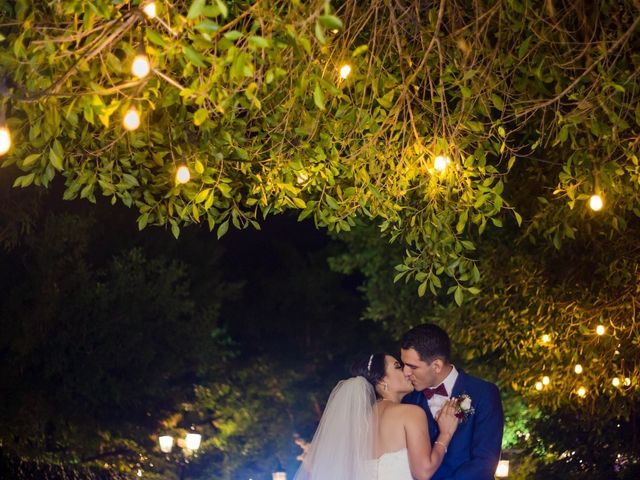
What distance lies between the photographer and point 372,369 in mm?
7512

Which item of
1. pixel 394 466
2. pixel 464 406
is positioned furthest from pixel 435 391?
pixel 394 466

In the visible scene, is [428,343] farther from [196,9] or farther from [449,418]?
[196,9]

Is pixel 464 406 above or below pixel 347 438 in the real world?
below

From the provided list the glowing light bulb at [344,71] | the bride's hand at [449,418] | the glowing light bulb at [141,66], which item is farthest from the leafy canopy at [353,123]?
the bride's hand at [449,418]

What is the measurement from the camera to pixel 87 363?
2394 centimetres

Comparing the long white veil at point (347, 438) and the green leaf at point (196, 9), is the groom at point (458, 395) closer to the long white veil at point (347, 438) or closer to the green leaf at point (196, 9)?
the long white veil at point (347, 438)

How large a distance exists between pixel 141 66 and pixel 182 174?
1552mm

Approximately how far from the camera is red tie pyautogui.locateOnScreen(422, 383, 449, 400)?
683cm

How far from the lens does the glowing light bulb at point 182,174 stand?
6.20 metres

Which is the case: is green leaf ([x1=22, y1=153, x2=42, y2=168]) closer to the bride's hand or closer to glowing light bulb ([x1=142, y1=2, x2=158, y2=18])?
glowing light bulb ([x1=142, y1=2, x2=158, y2=18])

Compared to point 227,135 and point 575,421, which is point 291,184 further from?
point 575,421

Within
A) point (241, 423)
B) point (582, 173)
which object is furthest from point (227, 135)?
point (241, 423)

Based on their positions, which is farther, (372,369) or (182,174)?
(372,369)

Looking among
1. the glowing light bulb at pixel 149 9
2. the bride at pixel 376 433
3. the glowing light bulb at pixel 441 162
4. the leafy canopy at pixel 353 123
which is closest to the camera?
the glowing light bulb at pixel 149 9
